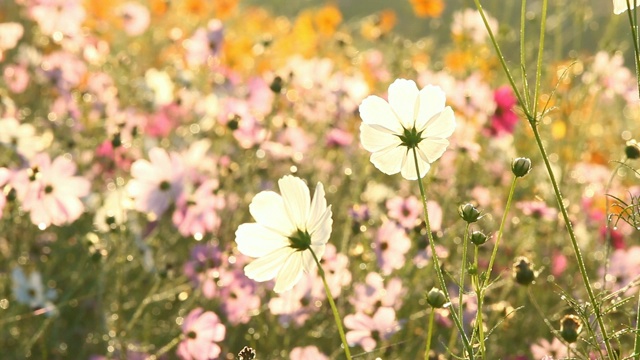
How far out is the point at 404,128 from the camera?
88 cm

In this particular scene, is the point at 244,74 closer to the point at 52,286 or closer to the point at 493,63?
the point at 493,63

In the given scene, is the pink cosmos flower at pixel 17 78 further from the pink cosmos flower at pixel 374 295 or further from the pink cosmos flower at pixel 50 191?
the pink cosmos flower at pixel 374 295

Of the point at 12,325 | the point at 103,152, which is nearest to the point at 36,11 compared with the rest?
the point at 103,152

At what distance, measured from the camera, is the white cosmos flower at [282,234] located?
33.0 inches

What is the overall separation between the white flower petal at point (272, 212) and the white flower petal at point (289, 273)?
3cm

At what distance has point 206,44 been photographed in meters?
2.12

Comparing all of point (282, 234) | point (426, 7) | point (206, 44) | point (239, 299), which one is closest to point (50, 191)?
point (239, 299)

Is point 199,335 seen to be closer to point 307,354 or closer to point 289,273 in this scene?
point 307,354

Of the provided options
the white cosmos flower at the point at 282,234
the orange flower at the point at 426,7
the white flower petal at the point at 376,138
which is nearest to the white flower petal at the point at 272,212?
the white cosmos flower at the point at 282,234

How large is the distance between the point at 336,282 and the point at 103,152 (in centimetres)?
69

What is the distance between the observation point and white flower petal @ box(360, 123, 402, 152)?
0.86 meters

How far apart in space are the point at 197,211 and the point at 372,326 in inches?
17.7

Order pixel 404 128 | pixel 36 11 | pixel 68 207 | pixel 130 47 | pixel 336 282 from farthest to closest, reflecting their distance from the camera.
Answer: pixel 130 47, pixel 36 11, pixel 68 207, pixel 336 282, pixel 404 128

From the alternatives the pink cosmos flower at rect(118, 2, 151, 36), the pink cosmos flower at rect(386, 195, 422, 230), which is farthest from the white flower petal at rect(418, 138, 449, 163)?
the pink cosmos flower at rect(118, 2, 151, 36)
